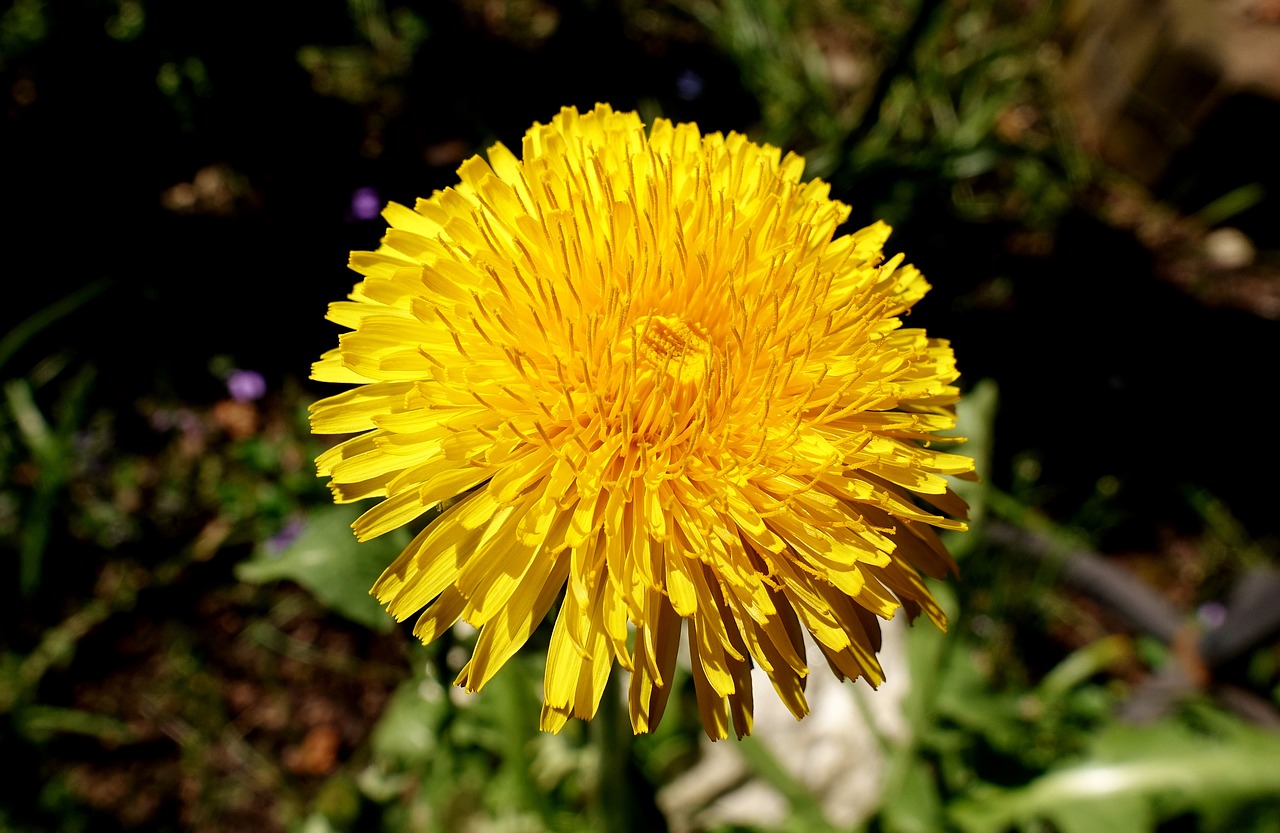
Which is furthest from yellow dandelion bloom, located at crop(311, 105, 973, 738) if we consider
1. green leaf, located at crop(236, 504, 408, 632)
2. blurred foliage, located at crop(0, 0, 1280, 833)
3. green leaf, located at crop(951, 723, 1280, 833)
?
green leaf, located at crop(951, 723, 1280, 833)

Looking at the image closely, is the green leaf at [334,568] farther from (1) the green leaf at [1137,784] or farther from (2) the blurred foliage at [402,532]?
(1) the green leaf at [1137,784]

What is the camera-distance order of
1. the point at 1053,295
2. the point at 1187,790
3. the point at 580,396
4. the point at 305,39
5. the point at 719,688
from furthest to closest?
the point at 1053,295 < the point at 305,39 < the point at 1187,790 < the point at 580,396 < the point at 719,688

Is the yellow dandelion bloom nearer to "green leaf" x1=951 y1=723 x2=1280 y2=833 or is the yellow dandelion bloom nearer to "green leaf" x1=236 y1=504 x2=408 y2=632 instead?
"green leaf" x1=236 y1=504 x2=408 y2=632

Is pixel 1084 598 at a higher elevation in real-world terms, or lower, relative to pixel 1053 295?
lower

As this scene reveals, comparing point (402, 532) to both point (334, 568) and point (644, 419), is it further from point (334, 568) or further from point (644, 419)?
point (644, 419)

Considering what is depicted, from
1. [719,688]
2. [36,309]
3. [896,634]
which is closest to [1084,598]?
[896,634]

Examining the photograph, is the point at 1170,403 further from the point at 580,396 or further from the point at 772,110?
the point at 580,396
